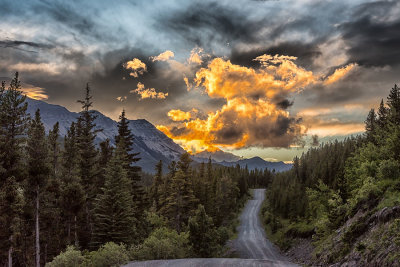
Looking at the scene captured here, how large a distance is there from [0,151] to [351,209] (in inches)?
1249

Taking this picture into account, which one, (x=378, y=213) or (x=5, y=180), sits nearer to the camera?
(x=378, y=213)

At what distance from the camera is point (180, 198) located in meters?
45.2

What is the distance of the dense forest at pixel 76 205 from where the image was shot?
25344mm

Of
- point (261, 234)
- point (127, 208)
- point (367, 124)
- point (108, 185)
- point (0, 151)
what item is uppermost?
point (367, 124)

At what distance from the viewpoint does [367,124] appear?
69500 millimetres

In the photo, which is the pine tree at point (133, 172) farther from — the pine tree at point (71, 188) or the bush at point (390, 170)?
the bush at point (390, 170)

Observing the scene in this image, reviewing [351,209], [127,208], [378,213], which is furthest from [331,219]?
[127,208]

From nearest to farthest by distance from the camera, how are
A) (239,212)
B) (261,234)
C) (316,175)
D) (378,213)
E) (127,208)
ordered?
(378,213), (127,208), (261,234), (316,175), (239,212)

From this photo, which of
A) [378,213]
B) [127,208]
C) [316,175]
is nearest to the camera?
[378,213]

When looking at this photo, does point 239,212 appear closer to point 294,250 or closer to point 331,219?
point 294,250

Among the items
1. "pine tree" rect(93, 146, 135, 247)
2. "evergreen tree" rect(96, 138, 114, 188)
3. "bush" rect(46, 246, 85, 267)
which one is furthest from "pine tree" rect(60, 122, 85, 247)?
"bush" rect(46, 246, 85, 267)

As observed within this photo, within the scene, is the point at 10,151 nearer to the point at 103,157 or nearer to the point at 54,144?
the point at 54,144

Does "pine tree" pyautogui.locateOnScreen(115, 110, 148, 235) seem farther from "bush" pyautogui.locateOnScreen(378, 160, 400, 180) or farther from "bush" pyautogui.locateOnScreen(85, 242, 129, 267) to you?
"bush" pyautogui.locateOnScreen(378, 160, 400, 180)

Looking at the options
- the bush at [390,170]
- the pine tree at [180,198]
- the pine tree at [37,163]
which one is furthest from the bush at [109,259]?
the pine tree at [180,198]
